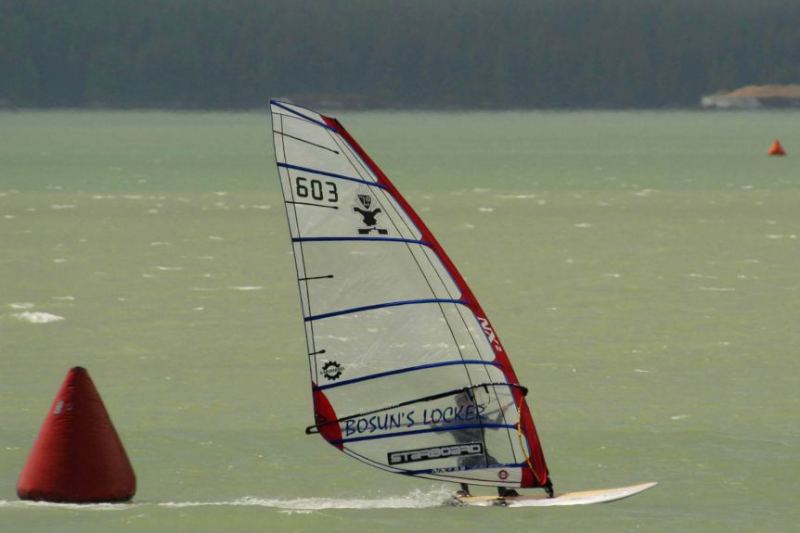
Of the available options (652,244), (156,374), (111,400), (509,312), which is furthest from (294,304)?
(652,244)

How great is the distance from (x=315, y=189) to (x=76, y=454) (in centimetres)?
158

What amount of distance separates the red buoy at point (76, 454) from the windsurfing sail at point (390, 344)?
991 mm

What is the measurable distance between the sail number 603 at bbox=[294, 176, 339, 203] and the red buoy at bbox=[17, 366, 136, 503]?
4.14 ft

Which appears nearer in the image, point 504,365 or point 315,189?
point 315,189

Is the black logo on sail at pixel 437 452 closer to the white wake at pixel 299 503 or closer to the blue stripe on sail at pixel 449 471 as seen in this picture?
the blue stripe on sail at pixel 449 471

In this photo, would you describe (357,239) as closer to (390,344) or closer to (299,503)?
(390,344)

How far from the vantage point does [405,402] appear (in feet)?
27.3

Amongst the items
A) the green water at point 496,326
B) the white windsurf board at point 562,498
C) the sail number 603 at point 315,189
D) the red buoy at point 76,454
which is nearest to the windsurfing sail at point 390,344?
the sail number 603 at point 315,189

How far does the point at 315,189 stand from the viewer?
8.16m

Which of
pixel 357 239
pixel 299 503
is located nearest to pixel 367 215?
pixel 357 239

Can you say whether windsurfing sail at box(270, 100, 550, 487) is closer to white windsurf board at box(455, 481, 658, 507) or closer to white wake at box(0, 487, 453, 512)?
white windsurf board at box(455, 481, 658, 507)

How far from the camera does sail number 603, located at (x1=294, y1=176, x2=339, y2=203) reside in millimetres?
8156

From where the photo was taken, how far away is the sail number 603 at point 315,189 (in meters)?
8.16

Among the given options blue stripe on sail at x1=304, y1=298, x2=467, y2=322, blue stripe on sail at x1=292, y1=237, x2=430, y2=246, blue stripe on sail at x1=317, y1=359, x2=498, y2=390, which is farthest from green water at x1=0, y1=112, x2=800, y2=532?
blue stripe on sail at x1=292, y1=237, x2=430, y2=246
